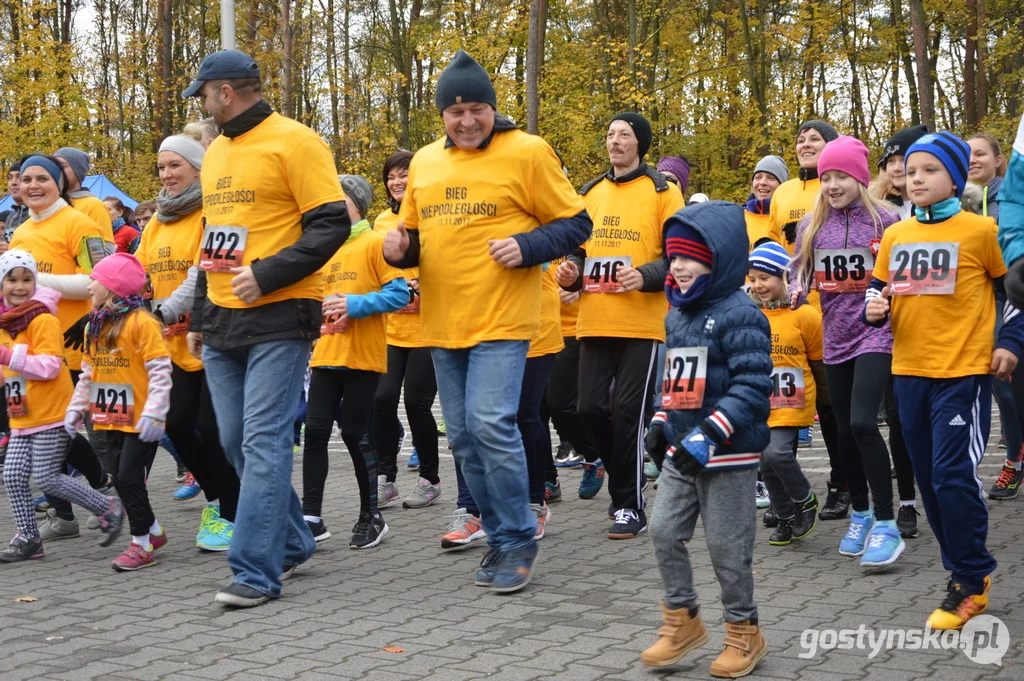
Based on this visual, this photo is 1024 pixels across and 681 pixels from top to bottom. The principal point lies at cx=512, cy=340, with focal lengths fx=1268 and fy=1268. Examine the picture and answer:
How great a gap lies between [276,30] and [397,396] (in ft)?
94.4

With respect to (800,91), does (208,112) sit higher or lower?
lower

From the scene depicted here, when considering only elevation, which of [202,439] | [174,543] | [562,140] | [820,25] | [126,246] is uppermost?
[820,25]

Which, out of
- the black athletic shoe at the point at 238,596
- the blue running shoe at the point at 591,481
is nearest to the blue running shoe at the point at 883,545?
the blue running shoe at the point at 591,481

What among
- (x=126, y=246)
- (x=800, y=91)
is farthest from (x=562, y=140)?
(x=126, y=246)

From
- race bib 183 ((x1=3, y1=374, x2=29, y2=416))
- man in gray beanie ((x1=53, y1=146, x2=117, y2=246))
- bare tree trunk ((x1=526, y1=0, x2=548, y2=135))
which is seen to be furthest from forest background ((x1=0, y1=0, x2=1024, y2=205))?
race bib 183 ((x1=3, y1=374, x2=29, y2=416))

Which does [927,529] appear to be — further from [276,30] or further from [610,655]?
[276,30]

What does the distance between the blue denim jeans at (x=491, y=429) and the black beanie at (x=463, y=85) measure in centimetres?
113

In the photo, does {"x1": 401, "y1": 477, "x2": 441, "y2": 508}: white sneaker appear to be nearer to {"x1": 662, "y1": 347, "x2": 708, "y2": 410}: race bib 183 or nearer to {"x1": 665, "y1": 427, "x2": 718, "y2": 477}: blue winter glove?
{"x1": 662, "y1": 347, "x2": 708, "y2": 410}: race bib 183

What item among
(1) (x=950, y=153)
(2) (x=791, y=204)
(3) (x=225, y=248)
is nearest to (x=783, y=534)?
(1) (x=950, y=153)

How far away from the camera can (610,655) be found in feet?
15.3

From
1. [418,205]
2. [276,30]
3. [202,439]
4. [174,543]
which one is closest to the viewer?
[418,205]

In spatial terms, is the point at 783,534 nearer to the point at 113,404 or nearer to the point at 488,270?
the point at 488,270

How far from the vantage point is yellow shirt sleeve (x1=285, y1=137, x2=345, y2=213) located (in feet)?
18.3

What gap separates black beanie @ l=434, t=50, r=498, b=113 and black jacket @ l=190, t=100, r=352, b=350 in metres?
0.73
